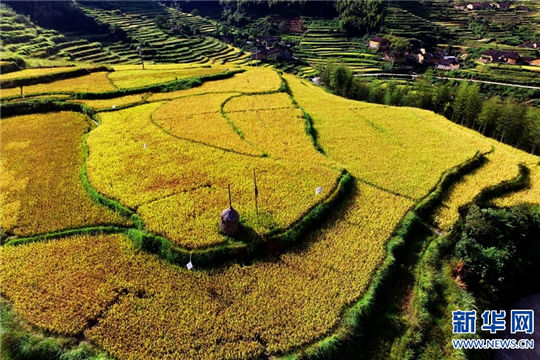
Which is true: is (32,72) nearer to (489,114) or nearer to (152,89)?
(152,89)

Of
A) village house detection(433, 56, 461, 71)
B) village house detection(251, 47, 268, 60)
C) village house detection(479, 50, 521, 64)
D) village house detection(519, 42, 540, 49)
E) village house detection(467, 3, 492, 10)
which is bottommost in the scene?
village house detection(251, 47, 268, 60)

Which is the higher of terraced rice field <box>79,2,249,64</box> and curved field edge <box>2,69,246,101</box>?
terraced rice field <box>79,2,249,64</box>

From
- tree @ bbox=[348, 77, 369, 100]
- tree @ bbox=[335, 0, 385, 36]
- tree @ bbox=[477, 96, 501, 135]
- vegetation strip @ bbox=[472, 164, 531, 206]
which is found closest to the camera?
vegetation strip @ bbox=[472, 164, 531, 206]

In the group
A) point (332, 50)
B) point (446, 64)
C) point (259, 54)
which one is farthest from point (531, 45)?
point (259, 54)

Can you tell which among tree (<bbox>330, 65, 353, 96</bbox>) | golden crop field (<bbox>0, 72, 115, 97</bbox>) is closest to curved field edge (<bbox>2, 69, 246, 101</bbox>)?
golden crop field (<bbox>0, 72, 115, 97</bbox>)

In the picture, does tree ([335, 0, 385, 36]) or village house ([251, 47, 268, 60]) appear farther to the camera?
tree ([335, 0, 385, 36])

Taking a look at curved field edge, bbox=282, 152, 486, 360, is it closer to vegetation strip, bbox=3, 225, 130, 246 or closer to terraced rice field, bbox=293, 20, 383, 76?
vegetation strip, bbox=3, 225, 130, 246
